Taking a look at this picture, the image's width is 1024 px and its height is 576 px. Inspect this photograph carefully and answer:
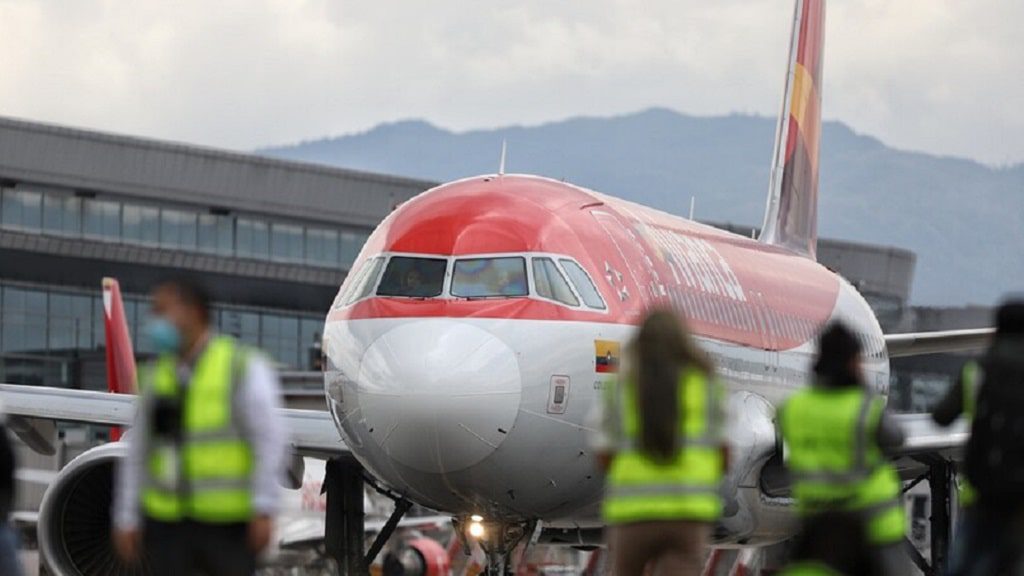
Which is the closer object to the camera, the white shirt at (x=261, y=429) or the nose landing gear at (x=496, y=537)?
the white shirt at (x=261, y=429)

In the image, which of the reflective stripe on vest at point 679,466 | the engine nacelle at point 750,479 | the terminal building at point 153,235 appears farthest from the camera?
the terminal building at point 153,235

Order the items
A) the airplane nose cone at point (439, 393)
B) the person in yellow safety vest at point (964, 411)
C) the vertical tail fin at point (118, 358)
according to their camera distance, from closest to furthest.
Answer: the person in yellow safety vest at point (964, 411) → the airplane nose cone at point (439, 393) → the vertical tail fin at point (118, 358)

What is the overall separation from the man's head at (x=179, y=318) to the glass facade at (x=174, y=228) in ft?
176

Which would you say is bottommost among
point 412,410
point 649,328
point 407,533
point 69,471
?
point 407,533

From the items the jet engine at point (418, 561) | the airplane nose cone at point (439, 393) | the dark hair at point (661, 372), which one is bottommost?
the jet engine at point (418, 561)

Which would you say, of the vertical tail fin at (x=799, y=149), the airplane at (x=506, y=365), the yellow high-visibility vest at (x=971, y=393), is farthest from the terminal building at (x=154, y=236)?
the yellow high-visibility vest at (x=971, y=393)

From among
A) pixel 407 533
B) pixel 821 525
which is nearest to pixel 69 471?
pixel 821 525

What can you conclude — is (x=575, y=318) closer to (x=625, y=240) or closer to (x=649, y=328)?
(x=625, y=240)

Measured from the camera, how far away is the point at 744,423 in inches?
778

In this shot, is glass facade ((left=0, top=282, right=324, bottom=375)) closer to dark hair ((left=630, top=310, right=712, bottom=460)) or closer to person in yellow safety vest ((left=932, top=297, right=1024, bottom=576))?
person in yellow safety vest ((left=932, top=297, right=1024, bottom=576))

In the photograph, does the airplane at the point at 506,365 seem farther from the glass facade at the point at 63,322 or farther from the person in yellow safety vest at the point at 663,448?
the glass facade at the point at 63,322

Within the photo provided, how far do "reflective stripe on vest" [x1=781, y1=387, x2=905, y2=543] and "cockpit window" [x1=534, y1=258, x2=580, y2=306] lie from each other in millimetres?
6852

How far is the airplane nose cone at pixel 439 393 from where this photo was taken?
1599 cm

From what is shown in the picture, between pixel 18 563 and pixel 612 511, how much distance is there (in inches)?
115
